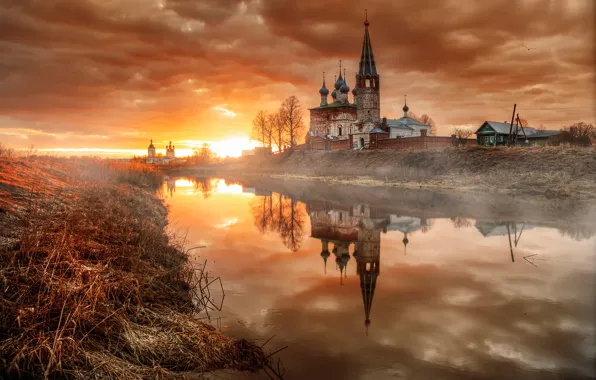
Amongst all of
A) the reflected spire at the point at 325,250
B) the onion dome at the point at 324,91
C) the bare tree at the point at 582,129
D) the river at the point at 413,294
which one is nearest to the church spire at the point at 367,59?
the onion dome at the point at 324,91

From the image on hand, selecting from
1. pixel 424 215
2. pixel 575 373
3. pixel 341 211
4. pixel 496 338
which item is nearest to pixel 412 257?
pixel 496 338

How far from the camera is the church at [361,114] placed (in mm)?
58241

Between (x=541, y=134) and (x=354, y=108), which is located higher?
(x=354, y=108)

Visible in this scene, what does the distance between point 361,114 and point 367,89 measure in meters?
4.03

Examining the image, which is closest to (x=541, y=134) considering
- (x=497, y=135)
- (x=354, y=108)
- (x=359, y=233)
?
(x=497, y=135)

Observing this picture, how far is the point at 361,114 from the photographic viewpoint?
62.4 meters

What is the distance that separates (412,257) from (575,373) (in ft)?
20.9

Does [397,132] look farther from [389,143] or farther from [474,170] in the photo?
[474,170]

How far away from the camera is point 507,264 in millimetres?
10500

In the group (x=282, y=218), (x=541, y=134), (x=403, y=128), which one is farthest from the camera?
(x=403, y=128)

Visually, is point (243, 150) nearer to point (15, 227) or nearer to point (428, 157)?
point (428, 157)

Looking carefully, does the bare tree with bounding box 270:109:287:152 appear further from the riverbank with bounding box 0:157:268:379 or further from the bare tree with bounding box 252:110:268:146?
the riverbank with bounding box 0:157:268:379

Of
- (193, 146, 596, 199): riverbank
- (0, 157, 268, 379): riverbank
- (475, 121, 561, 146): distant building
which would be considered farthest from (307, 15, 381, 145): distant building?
(0, 157, 268, 379): riverbank

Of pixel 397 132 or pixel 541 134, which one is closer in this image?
pixel 541 134
